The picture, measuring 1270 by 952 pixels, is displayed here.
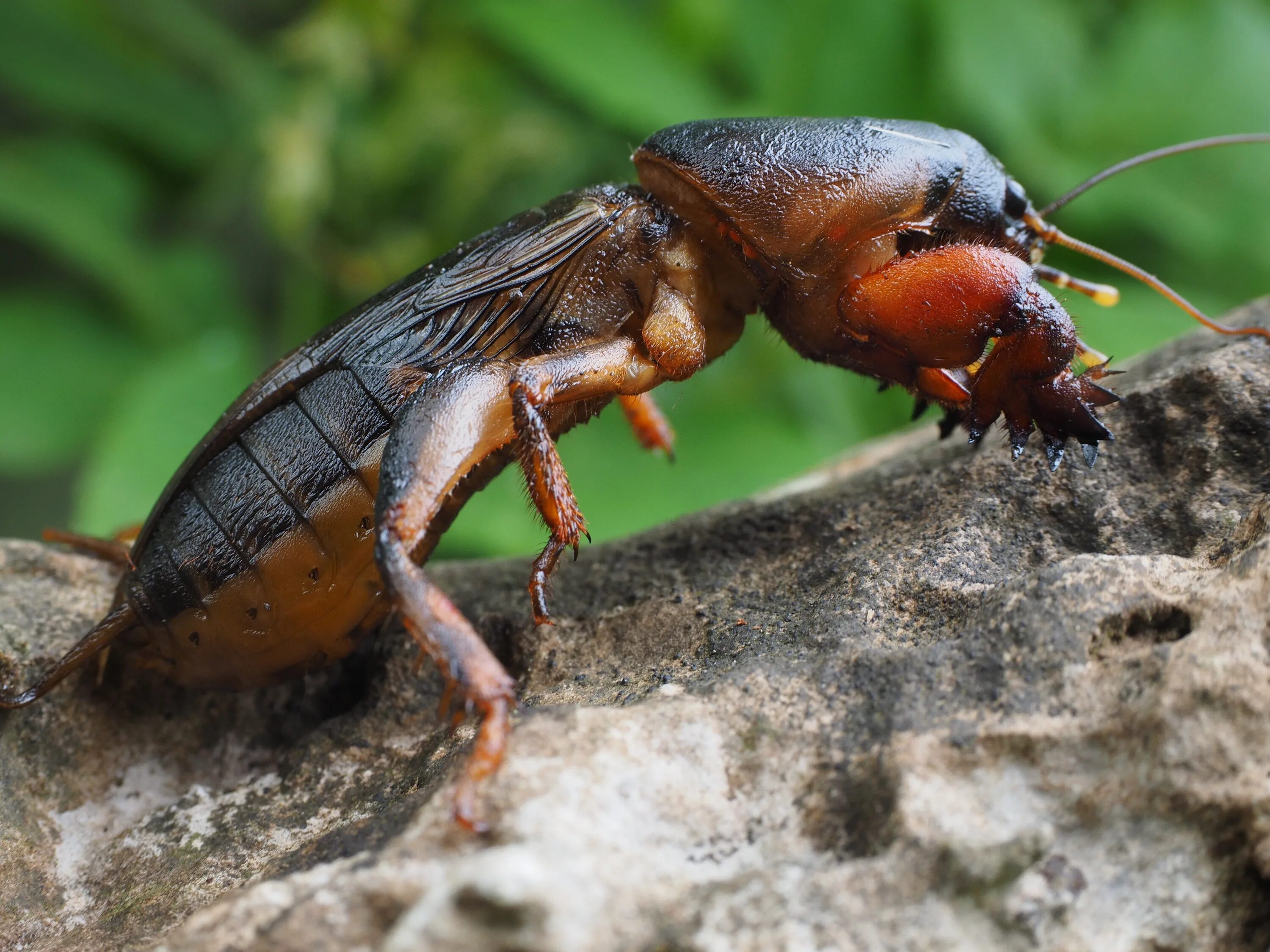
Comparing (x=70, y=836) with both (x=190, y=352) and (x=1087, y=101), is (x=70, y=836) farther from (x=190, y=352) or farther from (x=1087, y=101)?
(x=1087, y=101)

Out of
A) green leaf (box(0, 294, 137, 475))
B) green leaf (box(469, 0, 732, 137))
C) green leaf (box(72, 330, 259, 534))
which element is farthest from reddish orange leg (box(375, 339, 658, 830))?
green leaf (box(0, 294, 137, 475))

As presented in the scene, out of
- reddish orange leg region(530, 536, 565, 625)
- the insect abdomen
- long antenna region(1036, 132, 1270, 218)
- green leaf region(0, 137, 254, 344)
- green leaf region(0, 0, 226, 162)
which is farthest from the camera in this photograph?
green leaf region(0, 0, 226, 162)

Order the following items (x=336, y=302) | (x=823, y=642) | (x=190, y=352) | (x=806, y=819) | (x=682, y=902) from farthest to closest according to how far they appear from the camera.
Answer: (x=336, y=302)
(x=190, y=352)
(x=823, y=642)
(x=806, y=819)
(x=682, y=902)

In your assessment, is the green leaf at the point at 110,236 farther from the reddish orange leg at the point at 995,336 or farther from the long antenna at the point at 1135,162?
the long antenna at the point at 1135,162

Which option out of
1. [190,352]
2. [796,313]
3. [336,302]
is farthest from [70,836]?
[336,302]

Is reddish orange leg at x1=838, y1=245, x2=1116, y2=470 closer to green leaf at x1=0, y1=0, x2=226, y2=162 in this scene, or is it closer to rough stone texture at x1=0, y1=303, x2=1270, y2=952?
rough stone texture at x1=0, y1=303, x2=1270, y2=952

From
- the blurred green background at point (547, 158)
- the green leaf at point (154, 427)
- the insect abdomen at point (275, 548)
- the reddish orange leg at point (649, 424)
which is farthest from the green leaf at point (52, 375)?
the reddish orange leg at point (649, 424)
